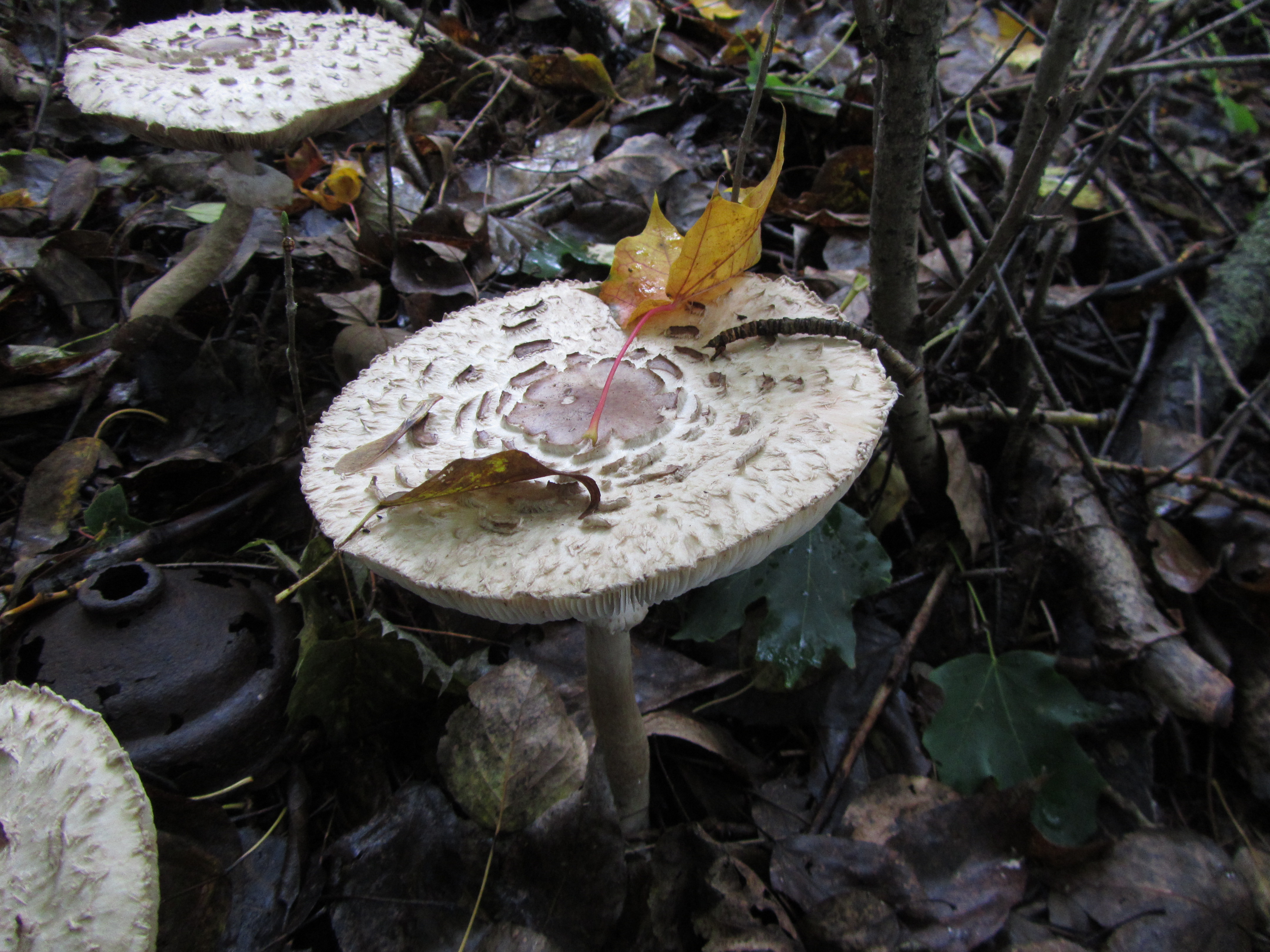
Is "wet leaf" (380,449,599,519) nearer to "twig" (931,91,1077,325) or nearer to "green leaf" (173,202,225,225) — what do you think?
"twig" (931,91,1077,325)


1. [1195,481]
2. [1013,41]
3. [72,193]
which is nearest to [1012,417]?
[1195,481]

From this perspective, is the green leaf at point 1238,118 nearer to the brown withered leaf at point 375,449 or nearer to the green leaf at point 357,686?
the brown withered leaf at point 375,449

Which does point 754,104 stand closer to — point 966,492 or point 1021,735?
point 966,492

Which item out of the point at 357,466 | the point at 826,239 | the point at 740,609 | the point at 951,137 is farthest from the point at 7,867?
the point at 951,137

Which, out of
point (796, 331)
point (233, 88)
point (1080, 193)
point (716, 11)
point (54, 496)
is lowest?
point (54, 496)

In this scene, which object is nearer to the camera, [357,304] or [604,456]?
[604,456]
